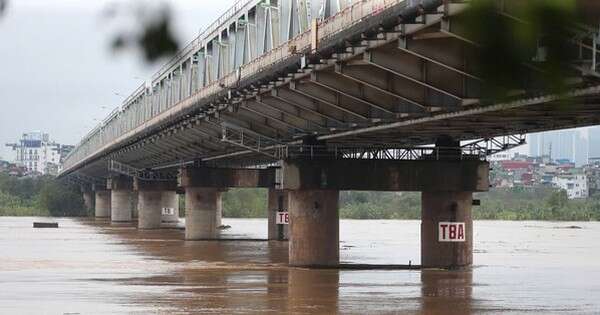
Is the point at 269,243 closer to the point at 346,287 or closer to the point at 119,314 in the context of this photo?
the point at 346,287

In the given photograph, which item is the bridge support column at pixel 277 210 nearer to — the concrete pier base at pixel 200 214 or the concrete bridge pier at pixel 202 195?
the concrete bridge pier at pixel 202 195

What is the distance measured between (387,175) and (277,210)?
38.1 meters

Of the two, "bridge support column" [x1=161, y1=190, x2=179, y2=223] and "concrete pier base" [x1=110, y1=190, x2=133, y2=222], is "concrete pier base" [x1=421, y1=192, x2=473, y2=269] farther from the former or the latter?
"concrete pier base" [x1=110, y1=190, x2=133, y2=222]

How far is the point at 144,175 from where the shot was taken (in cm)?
12988

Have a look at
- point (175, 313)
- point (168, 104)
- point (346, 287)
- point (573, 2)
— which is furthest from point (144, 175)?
point (573, 2)

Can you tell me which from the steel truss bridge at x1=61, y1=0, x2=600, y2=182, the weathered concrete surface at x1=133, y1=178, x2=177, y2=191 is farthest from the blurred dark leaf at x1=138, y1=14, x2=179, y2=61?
the weathered concrete surface at x1=133, y1=178, x2=177, y2=191

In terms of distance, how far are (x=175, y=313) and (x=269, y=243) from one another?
51636 mm

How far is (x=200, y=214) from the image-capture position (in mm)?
88375

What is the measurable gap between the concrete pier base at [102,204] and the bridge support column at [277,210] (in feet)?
306

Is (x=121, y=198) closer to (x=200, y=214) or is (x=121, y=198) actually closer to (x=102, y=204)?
(x=102, y=204)

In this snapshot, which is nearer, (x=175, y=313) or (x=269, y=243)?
(x=175, y=313)

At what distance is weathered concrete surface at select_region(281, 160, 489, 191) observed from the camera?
5050 centimetres

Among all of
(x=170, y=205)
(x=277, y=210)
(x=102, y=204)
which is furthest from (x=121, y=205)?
(x=277, y=210)

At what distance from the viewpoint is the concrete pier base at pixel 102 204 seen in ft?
602
